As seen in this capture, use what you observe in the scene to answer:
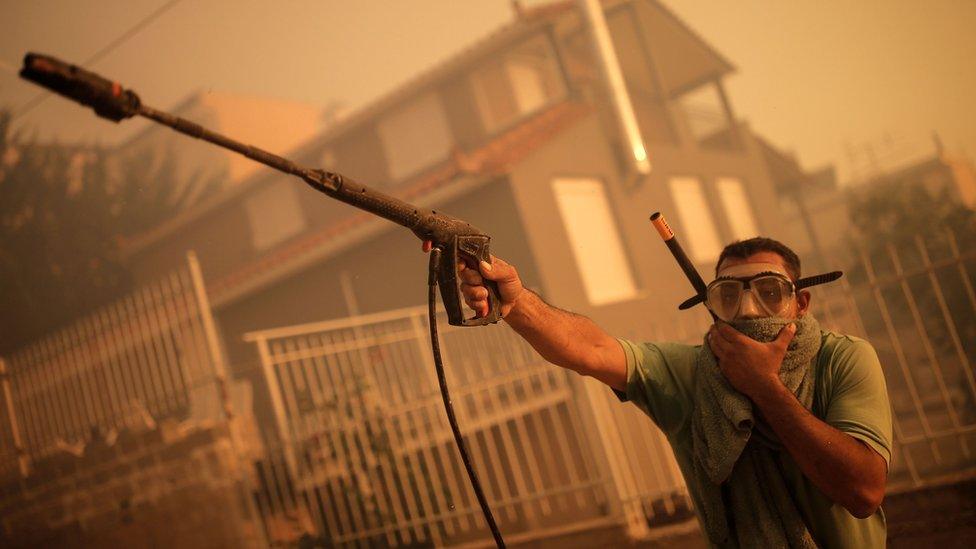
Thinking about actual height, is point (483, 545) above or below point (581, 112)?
below

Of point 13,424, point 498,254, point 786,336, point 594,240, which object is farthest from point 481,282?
point 594,240

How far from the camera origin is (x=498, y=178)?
9820 mm

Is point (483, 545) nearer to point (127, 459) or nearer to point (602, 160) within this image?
point (127, 459)

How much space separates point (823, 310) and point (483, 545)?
3532 millimetres

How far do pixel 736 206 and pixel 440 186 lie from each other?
887 cm

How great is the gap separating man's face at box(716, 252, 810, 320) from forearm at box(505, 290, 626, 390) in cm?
43

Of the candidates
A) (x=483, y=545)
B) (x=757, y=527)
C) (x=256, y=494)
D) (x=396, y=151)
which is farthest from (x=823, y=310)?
(x=396, y=151)

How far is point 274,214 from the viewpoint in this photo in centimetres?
1642

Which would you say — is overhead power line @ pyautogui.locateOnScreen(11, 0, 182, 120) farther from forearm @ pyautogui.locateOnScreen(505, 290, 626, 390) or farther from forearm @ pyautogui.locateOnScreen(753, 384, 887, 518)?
forearm @ pyautogui.locateOnScreen(753, 384, 887, 518)

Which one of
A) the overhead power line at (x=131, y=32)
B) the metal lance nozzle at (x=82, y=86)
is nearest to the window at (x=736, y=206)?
the overhead power line at (x=131, y=32)

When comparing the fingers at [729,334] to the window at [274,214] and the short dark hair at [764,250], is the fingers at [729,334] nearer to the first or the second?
the short dark hair at [764,250]

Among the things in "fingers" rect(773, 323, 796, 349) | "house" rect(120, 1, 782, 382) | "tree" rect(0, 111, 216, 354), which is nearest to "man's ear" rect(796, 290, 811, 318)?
"fingers" rect(773, 323, 796, 349)

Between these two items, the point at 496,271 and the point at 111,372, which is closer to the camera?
the point at 496,271

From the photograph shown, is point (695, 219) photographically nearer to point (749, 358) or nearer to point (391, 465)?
point (391, 465)
